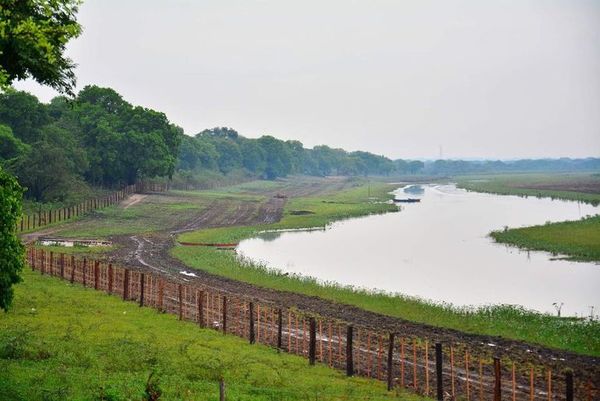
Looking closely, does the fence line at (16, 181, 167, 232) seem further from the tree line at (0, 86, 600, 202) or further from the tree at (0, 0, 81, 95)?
the tree at (0, 0, 81, 95)

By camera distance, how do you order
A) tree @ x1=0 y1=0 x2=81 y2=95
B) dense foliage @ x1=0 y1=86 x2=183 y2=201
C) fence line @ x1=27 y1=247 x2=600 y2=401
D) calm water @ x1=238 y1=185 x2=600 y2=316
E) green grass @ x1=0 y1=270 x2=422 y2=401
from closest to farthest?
tree @ x1=0 y1=0 x2=81 y2=95 → green grass @ x1=0 y1=270 x2=422 y2=401 → fence line @ x1=27 y1=247 x2=600 y2=401 → calm water @ x1=238 y1=185 x2=600 y2=316 → dense foliage @ x1=0 y1=86 x2=183 y2=201

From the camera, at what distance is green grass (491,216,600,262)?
6088cm

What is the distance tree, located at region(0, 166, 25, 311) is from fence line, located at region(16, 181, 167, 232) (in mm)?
50726

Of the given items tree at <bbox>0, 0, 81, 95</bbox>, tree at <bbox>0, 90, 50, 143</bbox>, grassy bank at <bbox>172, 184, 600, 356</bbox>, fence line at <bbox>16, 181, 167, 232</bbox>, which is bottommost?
grassy bank at <bbox>172, 184, 600, 356</bbox>

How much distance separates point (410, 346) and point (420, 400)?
29.4 ft

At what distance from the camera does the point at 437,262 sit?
199 ft

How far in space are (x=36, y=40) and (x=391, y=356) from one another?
15.6 meters

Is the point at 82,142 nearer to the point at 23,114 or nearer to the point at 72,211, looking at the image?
the point at 23,114

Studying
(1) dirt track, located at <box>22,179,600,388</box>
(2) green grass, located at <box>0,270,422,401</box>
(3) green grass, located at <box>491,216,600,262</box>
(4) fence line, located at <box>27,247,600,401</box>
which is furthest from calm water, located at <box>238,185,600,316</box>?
(2) green grass, located at <box>0,270,422,401</box>

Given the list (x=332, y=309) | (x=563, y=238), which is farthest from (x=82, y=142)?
(x=332, y=309)

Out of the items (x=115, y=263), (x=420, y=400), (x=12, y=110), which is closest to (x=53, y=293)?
(x=115, y=263)

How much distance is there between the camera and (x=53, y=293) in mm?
36344

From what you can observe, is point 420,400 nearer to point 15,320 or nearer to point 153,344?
point 153,344

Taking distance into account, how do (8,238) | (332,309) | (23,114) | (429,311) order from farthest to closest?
(23,114) < (332,309) < (429,311) < (8,238)
